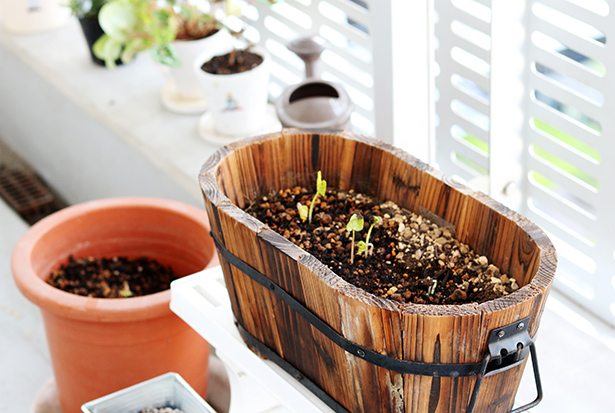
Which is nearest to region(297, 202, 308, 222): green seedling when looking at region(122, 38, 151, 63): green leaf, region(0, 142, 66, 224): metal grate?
region(122, 38, 151, 63): green leaf

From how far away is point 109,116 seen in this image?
204cm

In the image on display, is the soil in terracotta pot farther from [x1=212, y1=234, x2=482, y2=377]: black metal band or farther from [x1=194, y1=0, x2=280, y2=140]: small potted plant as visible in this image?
[x1=194, y1=0, x2=280, y2=140]: small potted plant

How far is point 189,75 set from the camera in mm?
1979

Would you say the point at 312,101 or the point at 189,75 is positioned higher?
the point at 312,101

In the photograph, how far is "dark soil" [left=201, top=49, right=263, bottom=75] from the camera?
1.71 metres

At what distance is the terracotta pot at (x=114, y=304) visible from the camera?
4.01ft

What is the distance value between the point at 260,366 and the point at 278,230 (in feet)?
0.67

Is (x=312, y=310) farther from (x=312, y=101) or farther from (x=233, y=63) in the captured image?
(x=233, y=63)

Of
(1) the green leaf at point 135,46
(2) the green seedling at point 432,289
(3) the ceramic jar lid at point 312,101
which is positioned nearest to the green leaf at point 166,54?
(1) the green leaf at point 135,46

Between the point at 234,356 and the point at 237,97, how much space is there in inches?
32.8

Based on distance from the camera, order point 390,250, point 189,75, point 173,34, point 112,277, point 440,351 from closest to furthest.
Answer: point 440,351, point 390,250, point 112,277, point 173,34, point 189,75

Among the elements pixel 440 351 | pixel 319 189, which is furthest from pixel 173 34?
pixel 440 351

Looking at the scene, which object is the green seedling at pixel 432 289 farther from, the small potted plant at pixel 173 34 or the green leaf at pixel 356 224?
the small potted plant at pixel 173 34

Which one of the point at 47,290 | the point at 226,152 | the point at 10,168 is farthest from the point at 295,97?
the point at 10,168
